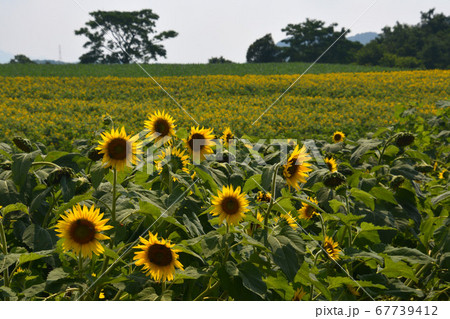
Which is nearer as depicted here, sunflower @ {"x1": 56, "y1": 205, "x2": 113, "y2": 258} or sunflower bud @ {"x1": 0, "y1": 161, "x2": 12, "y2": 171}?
sunflower @ {"x1": 56, "y1": 205, "x2": 113, "y2": 258}

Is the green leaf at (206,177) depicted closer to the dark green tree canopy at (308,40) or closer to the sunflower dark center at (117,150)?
the sunflower dark center at (117,150)

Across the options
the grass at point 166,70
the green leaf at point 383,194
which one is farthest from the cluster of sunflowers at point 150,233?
the grass at point 166,70

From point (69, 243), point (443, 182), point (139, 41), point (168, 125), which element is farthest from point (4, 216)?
point (139, 41)

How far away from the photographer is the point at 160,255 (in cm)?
165

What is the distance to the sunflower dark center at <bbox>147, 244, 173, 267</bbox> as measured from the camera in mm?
1646

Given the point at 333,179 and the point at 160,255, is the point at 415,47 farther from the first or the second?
the point at 160,255

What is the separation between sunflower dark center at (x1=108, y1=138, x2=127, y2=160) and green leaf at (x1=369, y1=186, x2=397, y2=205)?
4.45 ft

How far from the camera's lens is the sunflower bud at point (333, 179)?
2.16m

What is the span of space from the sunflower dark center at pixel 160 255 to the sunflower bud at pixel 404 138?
1.74 m

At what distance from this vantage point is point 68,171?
1.93 metres

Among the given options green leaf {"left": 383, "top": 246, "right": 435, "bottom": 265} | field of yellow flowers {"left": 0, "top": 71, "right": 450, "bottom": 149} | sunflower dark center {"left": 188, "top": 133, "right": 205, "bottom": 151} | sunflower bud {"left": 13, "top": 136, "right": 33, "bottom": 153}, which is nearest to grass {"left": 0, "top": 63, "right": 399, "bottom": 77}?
field of yellow flowers {"left": 0, "top": 71, "right": 450, "bottom": 149}

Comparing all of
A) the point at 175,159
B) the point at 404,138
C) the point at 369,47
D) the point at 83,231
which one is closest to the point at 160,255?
the point at 83,231

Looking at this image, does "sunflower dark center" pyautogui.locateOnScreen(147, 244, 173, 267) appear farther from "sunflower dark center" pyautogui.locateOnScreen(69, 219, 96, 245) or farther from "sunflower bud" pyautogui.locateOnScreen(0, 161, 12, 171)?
"sunflower bud" pyautogui.locateOnScreen(0, 161, 12, 171)

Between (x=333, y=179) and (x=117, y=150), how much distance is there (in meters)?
0.99
